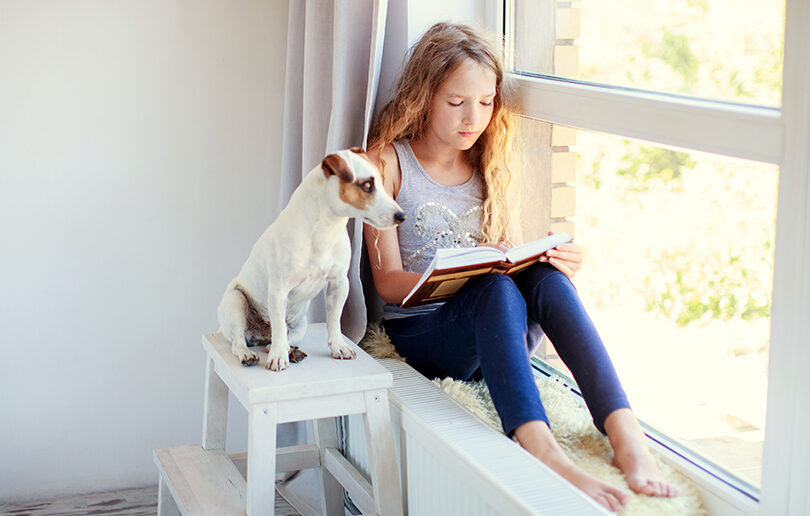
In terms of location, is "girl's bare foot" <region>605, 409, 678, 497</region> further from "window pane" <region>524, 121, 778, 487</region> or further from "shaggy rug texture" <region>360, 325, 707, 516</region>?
"window pane" <region>524, 121, 778, 487</region>

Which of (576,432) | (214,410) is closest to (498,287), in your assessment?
(576,432)

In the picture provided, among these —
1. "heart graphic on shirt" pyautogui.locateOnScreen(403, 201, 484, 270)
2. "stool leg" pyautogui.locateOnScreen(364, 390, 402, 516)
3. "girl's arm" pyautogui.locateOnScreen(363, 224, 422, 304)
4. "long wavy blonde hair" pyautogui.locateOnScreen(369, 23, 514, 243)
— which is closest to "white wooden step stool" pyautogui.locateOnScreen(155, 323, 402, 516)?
"stool leg" pyautogui.locateOnScreen(364, 390, 402, 516)

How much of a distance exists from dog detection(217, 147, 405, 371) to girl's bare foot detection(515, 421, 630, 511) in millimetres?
352

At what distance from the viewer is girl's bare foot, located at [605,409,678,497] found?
1141mm

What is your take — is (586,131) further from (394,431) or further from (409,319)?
(394,431)

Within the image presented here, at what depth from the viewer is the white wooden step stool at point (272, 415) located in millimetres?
1265

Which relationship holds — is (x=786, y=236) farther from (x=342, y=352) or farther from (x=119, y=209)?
(x=119, y=209)

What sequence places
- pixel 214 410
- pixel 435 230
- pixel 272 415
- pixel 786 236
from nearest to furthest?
1. pixel 786 236
2. pixel 272 415
3. pixel 214 410
4. pixel 435 230

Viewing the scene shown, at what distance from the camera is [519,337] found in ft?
4.29

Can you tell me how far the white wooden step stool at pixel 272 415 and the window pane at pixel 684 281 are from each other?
1.54ft

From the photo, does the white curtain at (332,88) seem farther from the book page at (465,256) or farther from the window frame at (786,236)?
the window frame at (786,236)

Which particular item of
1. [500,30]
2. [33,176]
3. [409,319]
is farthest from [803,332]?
[33,176]

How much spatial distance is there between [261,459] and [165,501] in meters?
0.48

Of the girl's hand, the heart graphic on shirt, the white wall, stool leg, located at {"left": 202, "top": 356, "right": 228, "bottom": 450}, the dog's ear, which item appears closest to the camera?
the dog's ear
